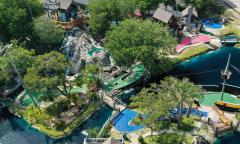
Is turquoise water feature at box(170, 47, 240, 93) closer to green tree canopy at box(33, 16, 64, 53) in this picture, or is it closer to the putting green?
the putting green

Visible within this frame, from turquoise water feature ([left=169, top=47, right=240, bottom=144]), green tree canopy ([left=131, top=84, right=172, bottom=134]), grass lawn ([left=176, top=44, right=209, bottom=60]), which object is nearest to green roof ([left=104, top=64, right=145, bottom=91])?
turquoise water feature ([left=169, top=47, right=240, bottom=144])

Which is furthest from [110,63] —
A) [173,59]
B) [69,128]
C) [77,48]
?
[69,128]

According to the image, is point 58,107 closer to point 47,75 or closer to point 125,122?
point 47,75

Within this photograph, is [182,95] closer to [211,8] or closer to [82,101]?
[82,101]

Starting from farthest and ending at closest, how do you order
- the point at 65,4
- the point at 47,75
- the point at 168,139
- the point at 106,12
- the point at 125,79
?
the point at 65,4 < the point at 106,12 < the point at 125,79 < the point at 47,75 < the point at 168,139

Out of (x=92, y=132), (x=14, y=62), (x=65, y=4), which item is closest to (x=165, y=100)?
(x=92, y=132)

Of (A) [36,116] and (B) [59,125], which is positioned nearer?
(A) [36,116]
